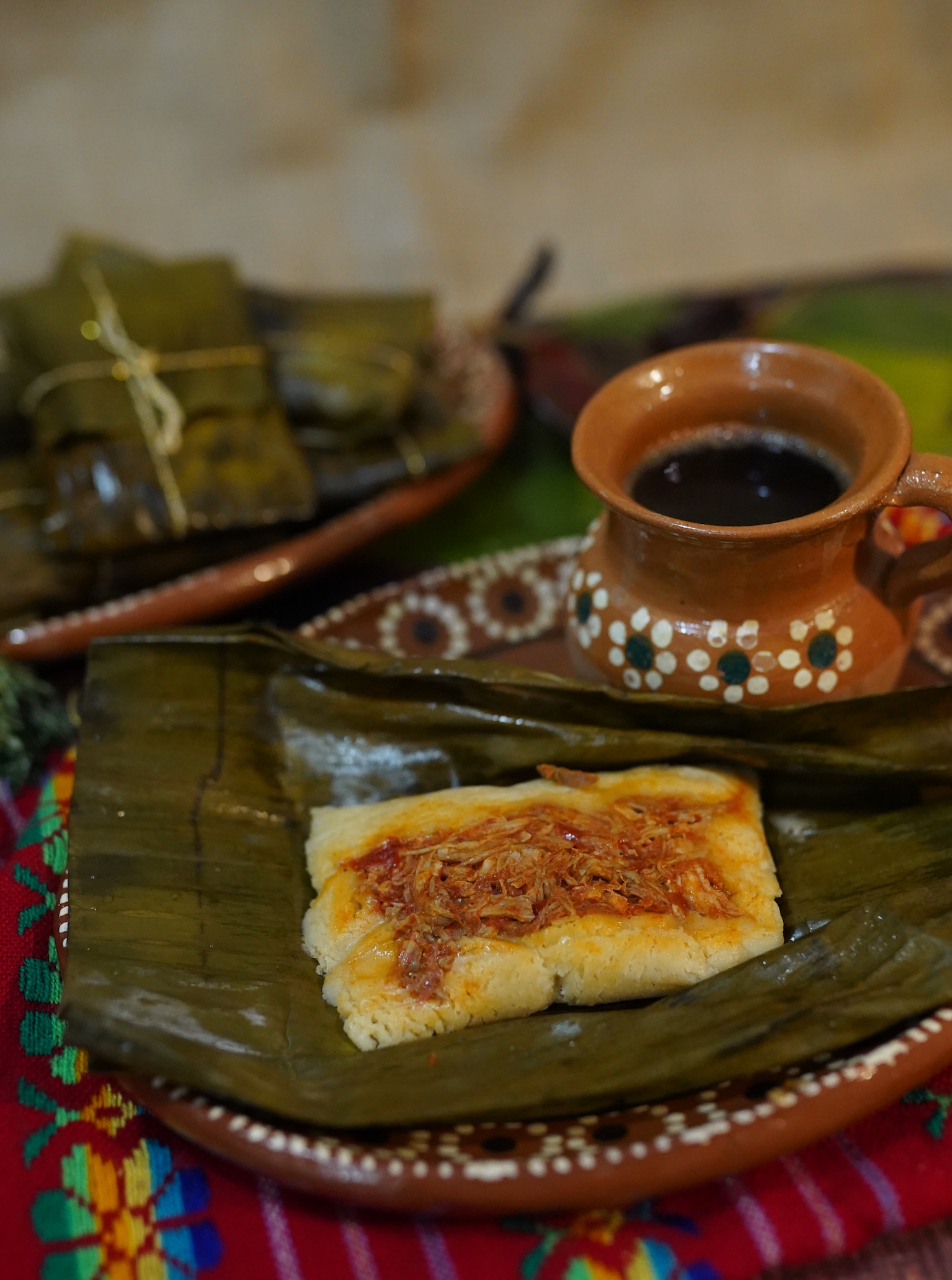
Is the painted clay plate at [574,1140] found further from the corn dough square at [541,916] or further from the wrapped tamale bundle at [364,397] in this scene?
the wrapped tamale bundle at [364,397]

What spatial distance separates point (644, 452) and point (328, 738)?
598 millimetres

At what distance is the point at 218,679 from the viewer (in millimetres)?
1636

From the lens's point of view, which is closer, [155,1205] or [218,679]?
[155,1205]

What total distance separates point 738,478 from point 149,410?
46.2 inches

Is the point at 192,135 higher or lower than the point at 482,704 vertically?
higher

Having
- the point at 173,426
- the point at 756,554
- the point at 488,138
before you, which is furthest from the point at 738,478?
the point at 488,138

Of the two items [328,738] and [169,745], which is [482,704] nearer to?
[328,738]

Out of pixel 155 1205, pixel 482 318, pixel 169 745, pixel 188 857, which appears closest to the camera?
pixel 155 1205

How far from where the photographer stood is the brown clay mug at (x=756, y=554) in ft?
4.56

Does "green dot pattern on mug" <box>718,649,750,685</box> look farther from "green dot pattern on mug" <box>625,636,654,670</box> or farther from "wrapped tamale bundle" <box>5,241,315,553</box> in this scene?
"wrapped tamale bundle" <box>5,241,315,553</box>

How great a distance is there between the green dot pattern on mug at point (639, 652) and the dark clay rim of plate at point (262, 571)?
73 cm

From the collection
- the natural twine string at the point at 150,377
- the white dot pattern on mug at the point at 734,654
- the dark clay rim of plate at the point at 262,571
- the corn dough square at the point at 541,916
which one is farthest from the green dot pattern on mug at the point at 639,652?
the natural twine string at the point at 150,377

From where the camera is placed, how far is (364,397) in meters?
2.28

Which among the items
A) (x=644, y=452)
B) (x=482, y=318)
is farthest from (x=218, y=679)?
(x=482, y=318)
